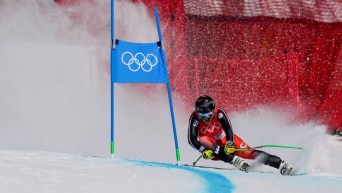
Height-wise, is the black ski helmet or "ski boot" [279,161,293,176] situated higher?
the black ski helmet

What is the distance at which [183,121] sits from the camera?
1139cm

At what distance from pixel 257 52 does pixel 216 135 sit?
18.8 feet

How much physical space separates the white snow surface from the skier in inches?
8.8

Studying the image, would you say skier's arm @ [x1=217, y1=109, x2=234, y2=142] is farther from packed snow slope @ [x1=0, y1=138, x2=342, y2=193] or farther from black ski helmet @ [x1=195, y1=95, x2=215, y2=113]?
packed snow slope @ [x1=0, y1=138, x2=342, y2=193]

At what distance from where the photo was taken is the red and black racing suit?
652 centimetres

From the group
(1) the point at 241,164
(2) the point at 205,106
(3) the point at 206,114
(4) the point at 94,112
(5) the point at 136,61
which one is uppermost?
(5) the point at 136,61

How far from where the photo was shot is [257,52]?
12438mm

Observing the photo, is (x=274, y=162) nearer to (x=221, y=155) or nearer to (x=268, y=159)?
(x=268, y=159)

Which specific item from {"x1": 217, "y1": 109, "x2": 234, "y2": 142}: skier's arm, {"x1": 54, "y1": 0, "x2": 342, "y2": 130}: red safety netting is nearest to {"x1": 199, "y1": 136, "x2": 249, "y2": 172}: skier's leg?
{"x1": 217, "y1": 109, "x2": 234, "y2": 142}: skier's arm

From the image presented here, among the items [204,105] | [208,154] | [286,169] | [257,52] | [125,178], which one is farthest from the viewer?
[257,52]

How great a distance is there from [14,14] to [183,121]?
403cm

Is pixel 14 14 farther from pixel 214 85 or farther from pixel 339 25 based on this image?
pixel 339 25

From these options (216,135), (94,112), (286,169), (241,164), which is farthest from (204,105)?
(94,112)

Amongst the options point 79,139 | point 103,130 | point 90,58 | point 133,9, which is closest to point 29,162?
point 79,139
